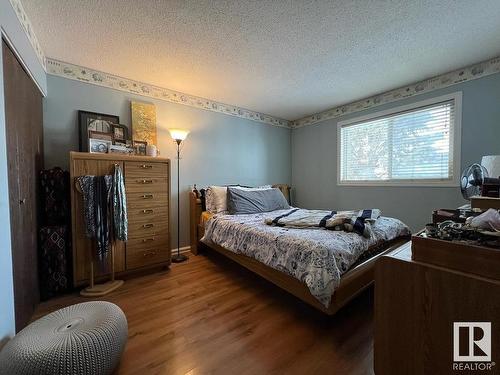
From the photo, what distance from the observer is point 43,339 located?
98cm

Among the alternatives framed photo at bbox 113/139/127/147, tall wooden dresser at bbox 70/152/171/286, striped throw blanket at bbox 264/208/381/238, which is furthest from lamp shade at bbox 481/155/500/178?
framed photo at bbox 113/139/127/147

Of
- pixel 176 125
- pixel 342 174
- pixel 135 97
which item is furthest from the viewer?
pixel 342 174

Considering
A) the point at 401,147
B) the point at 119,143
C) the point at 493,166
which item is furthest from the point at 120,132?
the point at 493,166

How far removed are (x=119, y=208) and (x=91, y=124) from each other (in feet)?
3.77

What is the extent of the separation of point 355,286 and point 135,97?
317 centimetres

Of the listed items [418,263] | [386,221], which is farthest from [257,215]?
[418,263]

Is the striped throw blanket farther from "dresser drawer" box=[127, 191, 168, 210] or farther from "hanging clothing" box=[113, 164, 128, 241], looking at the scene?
"hanging clothing" box=[113, 164, 128, 241]

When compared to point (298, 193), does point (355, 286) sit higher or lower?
lower

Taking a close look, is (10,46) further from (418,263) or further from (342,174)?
(342,174)

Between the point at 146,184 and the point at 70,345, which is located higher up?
the point at 146,184

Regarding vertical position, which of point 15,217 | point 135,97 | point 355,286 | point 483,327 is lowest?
point 355,286

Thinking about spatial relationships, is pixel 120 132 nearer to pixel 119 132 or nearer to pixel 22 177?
pixel 119 132

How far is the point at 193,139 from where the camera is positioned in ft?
10.4

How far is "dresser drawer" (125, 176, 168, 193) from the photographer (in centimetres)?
221
